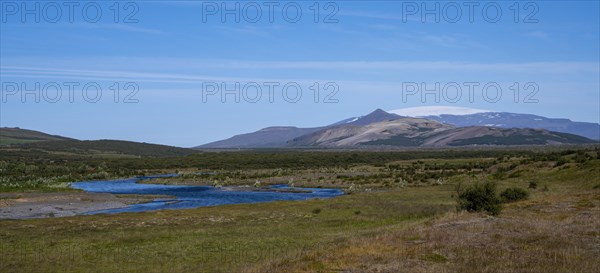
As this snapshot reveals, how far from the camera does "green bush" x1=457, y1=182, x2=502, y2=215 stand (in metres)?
40.7

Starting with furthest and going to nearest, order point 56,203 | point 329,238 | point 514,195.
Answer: point 56,203 → point 514,195 → point 329,238

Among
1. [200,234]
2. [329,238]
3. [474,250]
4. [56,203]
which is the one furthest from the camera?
[56,203]

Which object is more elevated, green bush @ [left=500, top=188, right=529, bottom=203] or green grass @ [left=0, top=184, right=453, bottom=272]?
green bush @ [left=500, top=188, right=529, bottom=203]

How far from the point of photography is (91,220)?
48.0 meters

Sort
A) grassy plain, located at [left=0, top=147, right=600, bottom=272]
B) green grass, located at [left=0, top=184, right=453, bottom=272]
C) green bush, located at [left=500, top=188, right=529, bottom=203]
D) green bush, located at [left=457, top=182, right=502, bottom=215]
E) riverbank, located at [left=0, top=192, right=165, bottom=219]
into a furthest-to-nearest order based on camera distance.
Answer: riverbank, located at [left=0, top=192, right=165, bottom=219], green bush, located at [left=500, top=188, right=529, bottom=203], green bush, located at [left=457, top=182, right=502, bottom=215], green grass, located at [left=0, top=184, right=453, bottom=272], grassy plain, located at [left=0, top=147, right=600, bottom=272]

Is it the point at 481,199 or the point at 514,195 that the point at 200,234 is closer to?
the point at 481,199

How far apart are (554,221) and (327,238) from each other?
13328 millimetres

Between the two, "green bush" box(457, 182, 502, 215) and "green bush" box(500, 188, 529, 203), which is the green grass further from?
"green bush" box(500, 188, 529, 203)

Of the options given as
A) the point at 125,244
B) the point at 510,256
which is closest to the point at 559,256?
the point at 510,256

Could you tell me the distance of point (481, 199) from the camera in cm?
4175

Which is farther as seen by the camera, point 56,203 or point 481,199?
point 56,203

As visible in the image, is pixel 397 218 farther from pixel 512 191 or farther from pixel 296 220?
pixel 512 191

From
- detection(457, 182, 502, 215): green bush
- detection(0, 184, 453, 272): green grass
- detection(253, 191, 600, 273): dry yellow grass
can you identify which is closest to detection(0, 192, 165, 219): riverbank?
detection(0, 184, 453, 272): green grass

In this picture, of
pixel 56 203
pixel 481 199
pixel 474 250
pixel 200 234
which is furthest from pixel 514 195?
pixel 56 203
